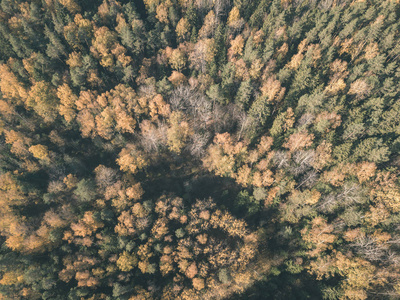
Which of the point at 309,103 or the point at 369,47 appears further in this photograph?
the point at 369,47

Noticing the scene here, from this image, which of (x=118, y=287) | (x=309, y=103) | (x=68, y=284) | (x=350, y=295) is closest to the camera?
(x=350, y=295)

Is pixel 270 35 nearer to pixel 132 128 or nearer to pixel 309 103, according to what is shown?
pixel 309 103

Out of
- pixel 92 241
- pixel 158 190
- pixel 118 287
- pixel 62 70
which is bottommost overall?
pixel 118 287

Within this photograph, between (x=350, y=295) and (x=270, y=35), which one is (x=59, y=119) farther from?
(x=350, y=295)

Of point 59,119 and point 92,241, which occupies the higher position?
point 59,119

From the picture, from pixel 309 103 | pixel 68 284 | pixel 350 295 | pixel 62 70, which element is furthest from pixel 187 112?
pixel 350 295

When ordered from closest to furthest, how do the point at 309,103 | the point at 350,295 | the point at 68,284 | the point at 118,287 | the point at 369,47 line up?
the point at 350,295 < the point at 118,287 < the point at 68,284 < the point at 309,103 < the point at 369,47
